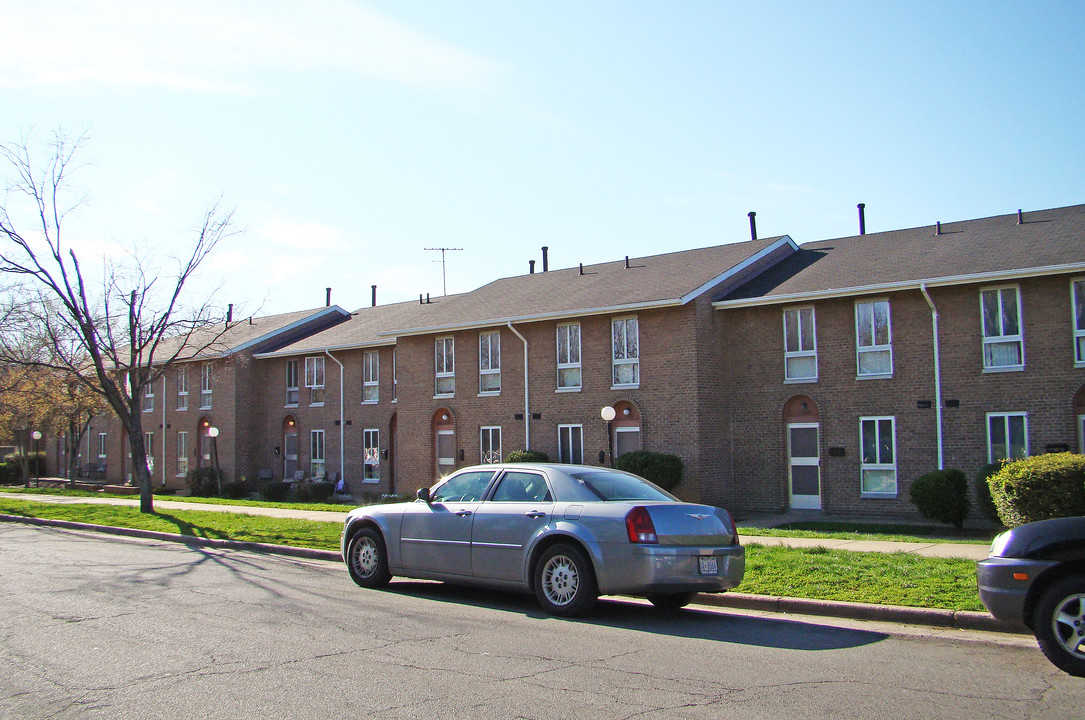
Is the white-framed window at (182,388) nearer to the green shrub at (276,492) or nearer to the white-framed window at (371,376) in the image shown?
the green shrub at (276,492)

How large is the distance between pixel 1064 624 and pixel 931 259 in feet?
51.8

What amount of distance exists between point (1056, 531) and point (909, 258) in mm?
15958

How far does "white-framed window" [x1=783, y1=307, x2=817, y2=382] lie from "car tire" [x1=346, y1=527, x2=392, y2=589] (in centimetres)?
1341

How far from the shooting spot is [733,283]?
76.6 feet

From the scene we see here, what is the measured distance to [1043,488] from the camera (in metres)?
14.3

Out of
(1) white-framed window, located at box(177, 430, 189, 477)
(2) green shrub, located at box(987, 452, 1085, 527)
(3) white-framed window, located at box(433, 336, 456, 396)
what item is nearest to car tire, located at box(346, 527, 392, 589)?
(2) green shrub, located at box(987, 452, 1085, 527)

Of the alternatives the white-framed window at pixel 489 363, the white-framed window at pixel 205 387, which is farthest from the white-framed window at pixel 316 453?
the white-framed window at pixel 489 363

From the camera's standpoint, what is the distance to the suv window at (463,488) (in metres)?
10.2

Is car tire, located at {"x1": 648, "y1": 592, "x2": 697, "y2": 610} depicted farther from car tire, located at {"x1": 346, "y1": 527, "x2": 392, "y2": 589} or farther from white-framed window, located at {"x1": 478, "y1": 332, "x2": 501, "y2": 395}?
white-framed window, located at {"x1": 478, "y1": 332, "x2": 501, "y2": 395}

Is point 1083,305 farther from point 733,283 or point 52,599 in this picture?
point 52,599

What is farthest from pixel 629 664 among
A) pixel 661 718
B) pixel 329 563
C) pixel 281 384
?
pixel 281 384

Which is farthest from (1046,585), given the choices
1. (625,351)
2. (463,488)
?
(625,351)

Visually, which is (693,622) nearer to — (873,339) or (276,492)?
(873,339)

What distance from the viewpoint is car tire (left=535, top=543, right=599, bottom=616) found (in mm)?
8844
